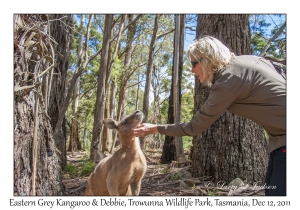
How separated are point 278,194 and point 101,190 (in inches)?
113

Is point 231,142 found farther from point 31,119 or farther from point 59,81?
point 59,81

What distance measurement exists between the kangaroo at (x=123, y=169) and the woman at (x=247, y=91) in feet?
5.61

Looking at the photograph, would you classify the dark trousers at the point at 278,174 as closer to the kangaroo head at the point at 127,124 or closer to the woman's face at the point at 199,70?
the woman's face at the point at 199,70

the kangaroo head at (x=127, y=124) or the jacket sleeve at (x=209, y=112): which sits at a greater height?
the jacket sleeve at (x=209, y=112)

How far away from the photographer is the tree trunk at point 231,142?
20.9ft

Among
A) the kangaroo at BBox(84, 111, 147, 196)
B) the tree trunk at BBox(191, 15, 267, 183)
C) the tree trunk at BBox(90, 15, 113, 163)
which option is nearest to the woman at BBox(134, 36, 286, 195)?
the kangaroo at BBox(84, 111, 147, 196)

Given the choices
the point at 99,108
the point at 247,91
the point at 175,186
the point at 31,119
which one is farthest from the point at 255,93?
the point at 99,108

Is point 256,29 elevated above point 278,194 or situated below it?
above

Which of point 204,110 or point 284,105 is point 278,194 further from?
point 204,110

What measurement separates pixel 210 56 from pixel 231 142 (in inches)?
119

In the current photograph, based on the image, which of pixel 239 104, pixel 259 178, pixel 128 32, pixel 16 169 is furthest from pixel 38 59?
pixel 128 32

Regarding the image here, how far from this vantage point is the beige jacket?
144 inches

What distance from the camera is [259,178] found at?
20.6 ft

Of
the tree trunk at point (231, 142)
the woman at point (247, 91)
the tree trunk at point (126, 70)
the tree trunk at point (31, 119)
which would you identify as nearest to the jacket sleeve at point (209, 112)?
the woman at point (247, 91)
